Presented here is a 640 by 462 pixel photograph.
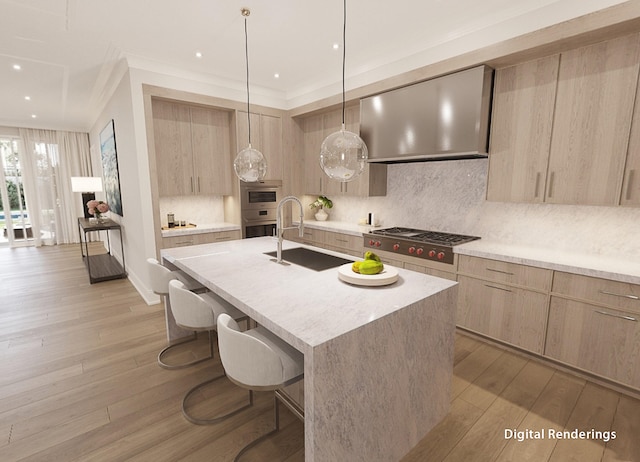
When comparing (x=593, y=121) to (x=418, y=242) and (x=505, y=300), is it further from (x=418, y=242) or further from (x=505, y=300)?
(x=418, y=242)

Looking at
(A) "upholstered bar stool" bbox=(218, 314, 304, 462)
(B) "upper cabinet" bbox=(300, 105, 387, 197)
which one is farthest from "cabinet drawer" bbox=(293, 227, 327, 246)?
(A) "upholstered bar stool" bbox=(218, 314, 304, 462)

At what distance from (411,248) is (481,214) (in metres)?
0.82

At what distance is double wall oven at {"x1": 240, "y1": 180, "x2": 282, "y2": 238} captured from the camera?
4531mm

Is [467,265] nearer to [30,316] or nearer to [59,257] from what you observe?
[30,316]

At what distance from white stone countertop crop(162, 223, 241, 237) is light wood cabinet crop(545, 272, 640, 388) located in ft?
12.3

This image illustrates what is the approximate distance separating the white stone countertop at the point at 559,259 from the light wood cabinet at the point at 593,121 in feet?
1.49

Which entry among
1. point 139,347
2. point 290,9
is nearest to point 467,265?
point 290,9

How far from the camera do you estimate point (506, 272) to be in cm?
265

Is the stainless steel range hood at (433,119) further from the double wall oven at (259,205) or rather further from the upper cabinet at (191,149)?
the upper cabinet at (191,149)

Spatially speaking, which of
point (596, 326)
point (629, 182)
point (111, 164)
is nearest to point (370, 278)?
point (596, 326)

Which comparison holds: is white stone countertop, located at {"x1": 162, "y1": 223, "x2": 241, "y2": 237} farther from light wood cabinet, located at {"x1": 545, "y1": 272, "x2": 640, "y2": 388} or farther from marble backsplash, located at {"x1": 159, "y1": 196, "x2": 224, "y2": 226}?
light wood cabinet, located at {"x1": 545, "y1": 272, "x2": 640, "y2": 388}

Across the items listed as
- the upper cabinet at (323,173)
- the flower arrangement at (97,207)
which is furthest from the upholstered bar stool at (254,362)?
the flower arrangement at (97,207)

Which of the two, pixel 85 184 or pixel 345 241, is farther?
pixel 85 184

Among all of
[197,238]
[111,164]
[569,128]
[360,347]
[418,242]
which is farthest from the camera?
[111,164]
